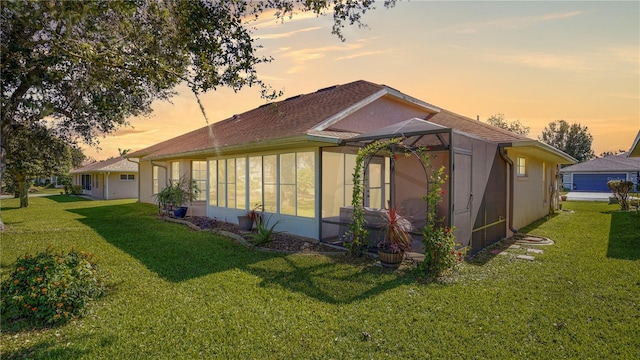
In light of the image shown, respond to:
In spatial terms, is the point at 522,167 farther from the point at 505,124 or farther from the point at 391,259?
the point at 505,124

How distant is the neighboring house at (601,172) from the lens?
110 feet

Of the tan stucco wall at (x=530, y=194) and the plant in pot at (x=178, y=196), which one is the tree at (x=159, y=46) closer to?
the plant in pot at (x=178, y=196)

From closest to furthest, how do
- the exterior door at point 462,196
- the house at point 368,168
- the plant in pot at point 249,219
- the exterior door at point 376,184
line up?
1. the exterior door at point 462,196
2. the house at point 368,168
3. the exterior door at point 376,184
4. the plant in pot at point 249,219

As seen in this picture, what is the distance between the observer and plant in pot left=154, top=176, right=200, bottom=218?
1295cm

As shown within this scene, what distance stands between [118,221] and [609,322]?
14077 mm

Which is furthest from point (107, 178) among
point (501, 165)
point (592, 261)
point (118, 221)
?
point (592, 261)

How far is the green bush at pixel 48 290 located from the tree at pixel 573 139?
60.9 m

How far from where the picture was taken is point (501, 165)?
8.68 meters

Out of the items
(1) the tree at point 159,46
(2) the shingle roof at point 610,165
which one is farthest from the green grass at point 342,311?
(2) the shingle roof at point 610,165

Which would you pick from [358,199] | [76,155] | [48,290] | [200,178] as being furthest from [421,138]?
[76,155]

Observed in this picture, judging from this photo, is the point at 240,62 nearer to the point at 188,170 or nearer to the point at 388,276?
the point at 388,276

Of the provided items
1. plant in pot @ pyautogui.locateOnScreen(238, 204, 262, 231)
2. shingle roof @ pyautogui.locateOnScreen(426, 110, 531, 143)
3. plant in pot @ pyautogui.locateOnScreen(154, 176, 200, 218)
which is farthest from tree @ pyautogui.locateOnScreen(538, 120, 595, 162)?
plant in pot @ pyautogui.locateOnScreen(238, 204, 262, 231)

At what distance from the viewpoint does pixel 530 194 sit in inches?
467

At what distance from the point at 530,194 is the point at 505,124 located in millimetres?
34697
